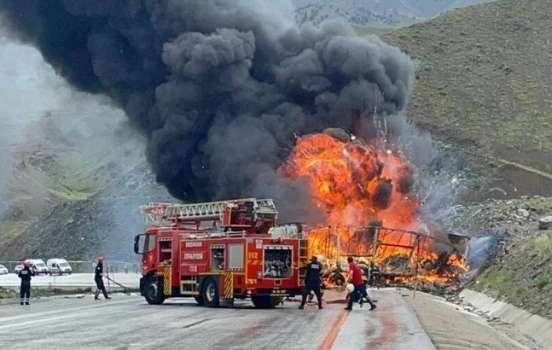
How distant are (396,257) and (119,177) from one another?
6313cm

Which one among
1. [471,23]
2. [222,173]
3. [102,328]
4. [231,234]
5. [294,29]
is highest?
[471,23]

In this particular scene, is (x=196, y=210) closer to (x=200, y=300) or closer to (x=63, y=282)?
(x=200, y=300)

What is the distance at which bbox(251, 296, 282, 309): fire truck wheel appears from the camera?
30844 millimetres

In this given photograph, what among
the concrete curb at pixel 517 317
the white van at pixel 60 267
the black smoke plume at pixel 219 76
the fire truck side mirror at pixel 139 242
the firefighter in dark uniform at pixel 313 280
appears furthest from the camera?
the white van at pixel 60 267

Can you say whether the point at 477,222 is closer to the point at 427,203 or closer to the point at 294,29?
the point at 427,203

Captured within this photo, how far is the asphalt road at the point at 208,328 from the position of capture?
17.3 meters

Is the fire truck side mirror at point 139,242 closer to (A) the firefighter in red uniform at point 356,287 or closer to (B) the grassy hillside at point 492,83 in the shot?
(A) the firefighter in red uniform at point 356,287

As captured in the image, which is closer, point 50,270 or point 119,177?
point 50,270

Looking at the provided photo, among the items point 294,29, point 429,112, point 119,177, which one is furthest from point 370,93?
point 119,177

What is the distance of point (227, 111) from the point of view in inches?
1671

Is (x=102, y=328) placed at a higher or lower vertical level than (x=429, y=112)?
lower

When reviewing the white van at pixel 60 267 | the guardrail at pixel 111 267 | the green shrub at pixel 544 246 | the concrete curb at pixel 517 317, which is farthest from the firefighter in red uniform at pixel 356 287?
the white van at pixel 60 267

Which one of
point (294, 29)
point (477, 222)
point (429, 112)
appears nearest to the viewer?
point (294, 29)

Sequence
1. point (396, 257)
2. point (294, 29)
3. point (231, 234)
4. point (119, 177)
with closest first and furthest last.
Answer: point (231, 234) → point (396, 257) → point (294, 29) → point (119, 177)
